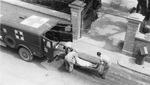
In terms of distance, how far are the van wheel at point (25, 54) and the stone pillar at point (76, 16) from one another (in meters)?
2.74

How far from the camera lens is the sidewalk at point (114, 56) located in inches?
377

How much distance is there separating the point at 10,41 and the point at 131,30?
5.96 meters

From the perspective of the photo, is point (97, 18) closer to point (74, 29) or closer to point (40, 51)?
point (74, 29)

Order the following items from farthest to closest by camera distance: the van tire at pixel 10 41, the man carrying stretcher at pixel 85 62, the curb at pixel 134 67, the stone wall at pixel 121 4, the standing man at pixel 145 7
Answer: the stone wall at pixel 121 4
the standing man at pixel 145 7
the van tire at pixel 10 41
the curb at pixel 134 67
the man carrying stretcher at pixel 85 62

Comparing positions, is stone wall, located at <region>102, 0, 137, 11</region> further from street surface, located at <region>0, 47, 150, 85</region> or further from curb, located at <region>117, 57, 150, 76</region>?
street surface, located at <region>0, 47, 150, 85</region>

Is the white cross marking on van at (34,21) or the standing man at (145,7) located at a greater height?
the standing man at (145,7)

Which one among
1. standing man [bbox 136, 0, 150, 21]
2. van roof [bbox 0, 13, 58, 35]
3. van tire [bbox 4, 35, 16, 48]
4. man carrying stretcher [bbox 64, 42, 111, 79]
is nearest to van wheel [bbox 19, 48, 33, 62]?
van tire [bbox 4, 35, 16, 48]

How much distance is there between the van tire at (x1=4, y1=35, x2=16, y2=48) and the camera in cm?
989

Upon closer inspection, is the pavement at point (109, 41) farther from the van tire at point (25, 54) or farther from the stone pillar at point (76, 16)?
the van tire at point (25, 54)

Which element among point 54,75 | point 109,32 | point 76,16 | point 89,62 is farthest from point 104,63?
A: point 109,32

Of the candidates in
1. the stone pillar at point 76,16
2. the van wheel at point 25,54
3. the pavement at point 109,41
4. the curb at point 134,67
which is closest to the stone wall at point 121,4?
the pavement at point 109,41

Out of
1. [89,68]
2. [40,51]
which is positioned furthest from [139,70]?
[40,51]

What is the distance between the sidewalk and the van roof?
212 centimetres

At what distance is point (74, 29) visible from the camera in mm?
10938
